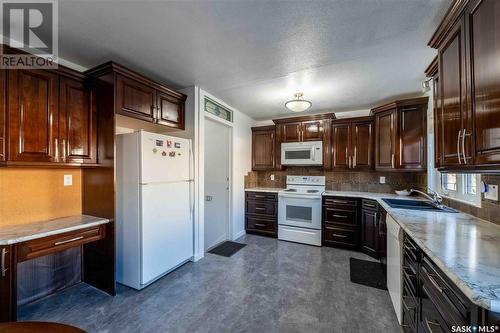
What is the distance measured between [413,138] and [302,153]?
1700 millimetres

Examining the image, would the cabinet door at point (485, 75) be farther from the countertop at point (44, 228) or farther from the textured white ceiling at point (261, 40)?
the countertop at point (44, 228)

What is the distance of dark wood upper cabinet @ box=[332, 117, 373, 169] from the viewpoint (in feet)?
12.1

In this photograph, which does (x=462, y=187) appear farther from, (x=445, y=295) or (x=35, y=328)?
(x=35, y=328)

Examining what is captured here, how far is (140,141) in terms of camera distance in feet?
7.45

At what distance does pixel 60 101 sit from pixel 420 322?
3.35m

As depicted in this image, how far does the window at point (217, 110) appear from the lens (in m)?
3.33

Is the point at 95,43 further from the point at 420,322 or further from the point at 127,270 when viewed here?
the point at 420,322

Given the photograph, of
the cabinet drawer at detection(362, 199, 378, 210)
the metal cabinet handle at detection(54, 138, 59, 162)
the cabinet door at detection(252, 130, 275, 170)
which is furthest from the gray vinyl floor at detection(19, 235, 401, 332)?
the cabinet door at detection(252, 130, 275, 170)

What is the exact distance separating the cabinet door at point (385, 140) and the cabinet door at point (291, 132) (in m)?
1.29

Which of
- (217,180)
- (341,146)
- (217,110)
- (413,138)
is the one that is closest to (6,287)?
(217,180)

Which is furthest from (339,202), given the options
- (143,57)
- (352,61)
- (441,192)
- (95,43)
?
(95,43)

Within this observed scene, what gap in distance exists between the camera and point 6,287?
159 centimetres

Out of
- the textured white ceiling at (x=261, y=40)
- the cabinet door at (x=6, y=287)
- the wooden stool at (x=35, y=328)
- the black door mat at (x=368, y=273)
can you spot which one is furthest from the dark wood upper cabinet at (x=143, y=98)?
the black door mat at (x=368, y=273)

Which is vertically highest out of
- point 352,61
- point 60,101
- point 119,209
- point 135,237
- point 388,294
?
point 352,61
